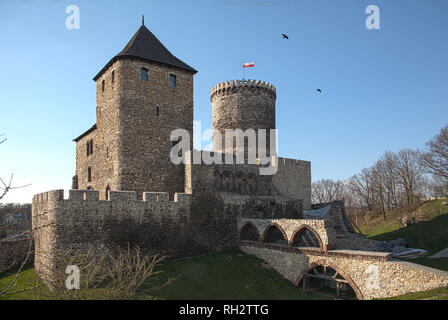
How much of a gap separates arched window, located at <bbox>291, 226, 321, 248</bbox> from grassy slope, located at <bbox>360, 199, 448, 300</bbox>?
5.69 m

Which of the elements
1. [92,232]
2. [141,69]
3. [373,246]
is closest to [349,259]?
[373,246]

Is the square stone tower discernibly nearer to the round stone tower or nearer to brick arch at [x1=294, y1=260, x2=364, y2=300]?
the round stone tower

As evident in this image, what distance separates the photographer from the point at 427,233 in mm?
27641

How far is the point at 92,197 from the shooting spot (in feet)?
53.8

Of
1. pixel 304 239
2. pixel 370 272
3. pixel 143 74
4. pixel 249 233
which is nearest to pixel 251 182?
pixel 249 233

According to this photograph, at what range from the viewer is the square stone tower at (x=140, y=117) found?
2041 centimetres

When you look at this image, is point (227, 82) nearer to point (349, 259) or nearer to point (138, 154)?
point (138, 154)

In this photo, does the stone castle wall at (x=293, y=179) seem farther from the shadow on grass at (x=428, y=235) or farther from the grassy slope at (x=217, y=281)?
the grassy slope at (x=217, y=281)

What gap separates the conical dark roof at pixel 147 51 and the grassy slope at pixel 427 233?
17.9 m

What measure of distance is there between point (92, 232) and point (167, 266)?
4.02m

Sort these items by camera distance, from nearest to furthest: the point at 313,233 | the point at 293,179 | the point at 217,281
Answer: the point at 217,281
the point at 313,233
the point at 293,179

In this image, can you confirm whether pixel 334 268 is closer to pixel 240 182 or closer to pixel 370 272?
pixel 370 272

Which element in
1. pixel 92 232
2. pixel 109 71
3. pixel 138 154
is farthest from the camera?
pixel 109 71

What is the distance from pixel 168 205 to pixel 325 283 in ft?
31.6
